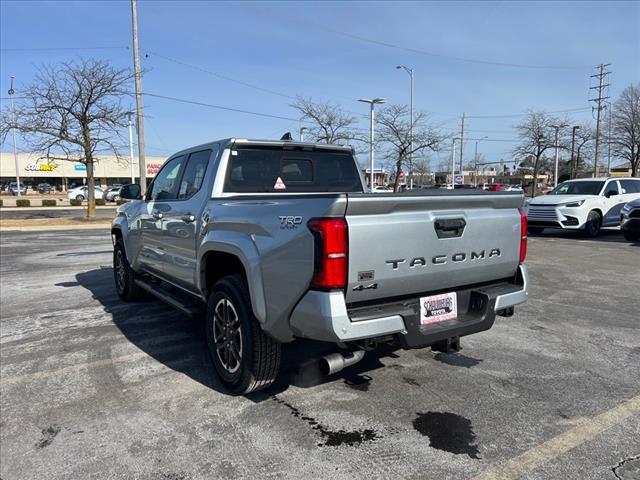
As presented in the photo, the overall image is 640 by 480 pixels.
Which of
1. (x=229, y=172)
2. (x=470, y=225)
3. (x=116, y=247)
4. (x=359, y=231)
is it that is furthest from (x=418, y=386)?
(x=116, y=247)

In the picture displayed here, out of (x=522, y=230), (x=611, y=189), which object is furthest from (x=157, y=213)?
(x=611, y=189)

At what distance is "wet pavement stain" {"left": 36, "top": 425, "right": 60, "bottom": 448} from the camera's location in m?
3.11

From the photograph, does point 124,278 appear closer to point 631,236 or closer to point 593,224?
point 631,236

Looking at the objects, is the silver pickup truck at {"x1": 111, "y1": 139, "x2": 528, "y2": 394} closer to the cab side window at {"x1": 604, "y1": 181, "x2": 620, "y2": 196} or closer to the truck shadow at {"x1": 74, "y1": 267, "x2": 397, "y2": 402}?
the truck shadow at {"x1": 74, "y1": 267, "x2": 397, "y2": 402}

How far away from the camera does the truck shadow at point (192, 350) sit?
12.6ft

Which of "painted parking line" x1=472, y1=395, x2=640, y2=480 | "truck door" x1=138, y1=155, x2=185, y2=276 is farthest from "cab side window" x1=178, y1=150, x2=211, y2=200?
"painted parking line" x1=472, y1=395, x2=640, y2=480

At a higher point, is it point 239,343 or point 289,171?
point 289,171

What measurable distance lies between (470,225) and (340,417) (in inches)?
63.5

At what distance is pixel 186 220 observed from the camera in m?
4.45

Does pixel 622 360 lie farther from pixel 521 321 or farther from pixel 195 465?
pixel 195 465

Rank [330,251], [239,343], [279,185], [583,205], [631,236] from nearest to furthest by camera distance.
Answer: [330,251] → [239,343] → [279,185] → [631,236] → [583,205]

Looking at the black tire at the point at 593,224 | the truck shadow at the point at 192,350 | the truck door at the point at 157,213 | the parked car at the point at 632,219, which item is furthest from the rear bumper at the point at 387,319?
the black tire at the point at 593,224

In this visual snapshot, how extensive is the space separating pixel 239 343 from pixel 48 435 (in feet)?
4.50

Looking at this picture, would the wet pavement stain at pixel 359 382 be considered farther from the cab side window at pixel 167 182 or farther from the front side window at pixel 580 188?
the front side window at pixel 580 188
